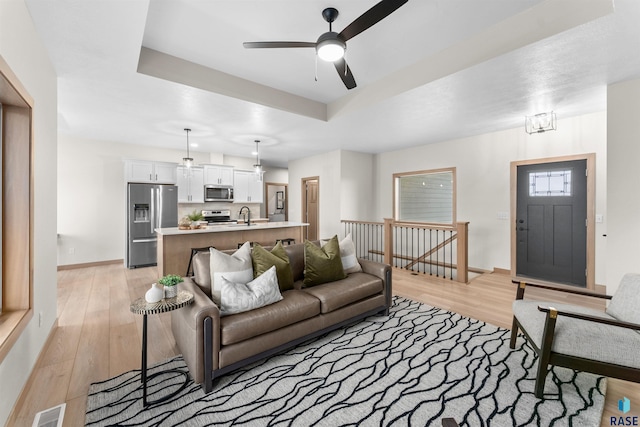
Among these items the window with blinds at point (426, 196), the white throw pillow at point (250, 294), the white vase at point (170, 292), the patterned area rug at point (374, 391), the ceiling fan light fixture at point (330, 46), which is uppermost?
the ceiling fan light fixture at point (330, 46)

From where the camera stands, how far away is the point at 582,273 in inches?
164

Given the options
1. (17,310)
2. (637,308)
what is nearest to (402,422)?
(637,308)

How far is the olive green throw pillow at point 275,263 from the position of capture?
255 cm

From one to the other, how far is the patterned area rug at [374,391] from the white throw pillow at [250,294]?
485 millimetres

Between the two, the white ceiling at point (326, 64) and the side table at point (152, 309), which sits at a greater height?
the white ceiling at point (326, 64)

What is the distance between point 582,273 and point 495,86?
328 cm

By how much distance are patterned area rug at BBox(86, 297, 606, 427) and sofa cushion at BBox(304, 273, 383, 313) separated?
1.18ft

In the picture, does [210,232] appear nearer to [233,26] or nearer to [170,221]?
[170,221]

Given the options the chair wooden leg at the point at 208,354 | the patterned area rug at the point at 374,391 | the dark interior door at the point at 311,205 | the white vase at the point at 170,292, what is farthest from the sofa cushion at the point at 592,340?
the dark interior door at the point at 311,205

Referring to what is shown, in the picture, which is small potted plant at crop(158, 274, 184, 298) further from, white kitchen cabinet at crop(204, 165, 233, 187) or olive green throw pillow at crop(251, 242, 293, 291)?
white kitchen cabinet at crop(204, 165, 233, 187)

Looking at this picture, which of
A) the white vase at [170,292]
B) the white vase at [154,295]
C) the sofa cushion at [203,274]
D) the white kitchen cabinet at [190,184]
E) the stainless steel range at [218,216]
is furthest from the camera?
the stainless steel range at [218,216]

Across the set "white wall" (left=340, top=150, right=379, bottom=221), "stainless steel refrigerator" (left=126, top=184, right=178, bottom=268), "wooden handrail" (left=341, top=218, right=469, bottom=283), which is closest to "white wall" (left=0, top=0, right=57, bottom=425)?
"stainless steel refrigerator" (left=126, top=184, right=178, bottom=268)

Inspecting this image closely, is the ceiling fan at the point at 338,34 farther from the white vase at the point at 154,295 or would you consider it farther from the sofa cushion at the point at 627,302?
the sofa cushion at the point at 627,302

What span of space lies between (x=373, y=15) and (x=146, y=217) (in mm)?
5681
